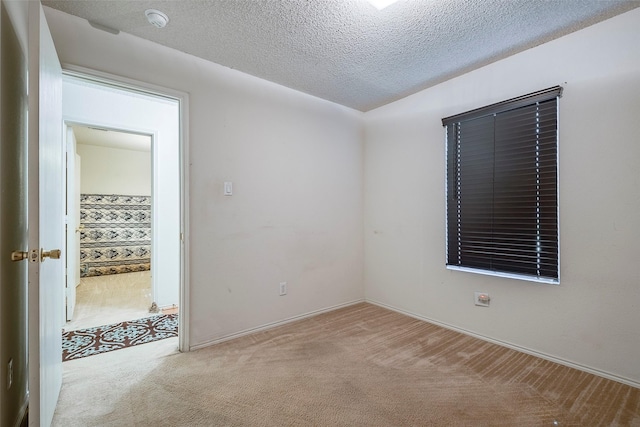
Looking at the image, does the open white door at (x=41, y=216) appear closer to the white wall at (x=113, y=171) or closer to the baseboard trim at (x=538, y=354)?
the baseboard trim at (x=538, y=354)

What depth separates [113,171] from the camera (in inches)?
238

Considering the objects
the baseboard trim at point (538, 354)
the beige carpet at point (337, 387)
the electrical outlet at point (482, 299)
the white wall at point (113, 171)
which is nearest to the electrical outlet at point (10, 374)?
the beige carpet at point (337, 387)

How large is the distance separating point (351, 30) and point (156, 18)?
4.36 feet

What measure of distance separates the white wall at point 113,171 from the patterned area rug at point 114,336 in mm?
4111

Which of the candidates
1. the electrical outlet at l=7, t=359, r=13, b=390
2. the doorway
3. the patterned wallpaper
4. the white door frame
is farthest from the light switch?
the patterned wallpaper

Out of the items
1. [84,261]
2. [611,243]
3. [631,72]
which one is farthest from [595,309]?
[84,261]

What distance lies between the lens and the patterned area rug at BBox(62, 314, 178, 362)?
7.87ft

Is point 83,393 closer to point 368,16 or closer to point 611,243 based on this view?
point 368,16

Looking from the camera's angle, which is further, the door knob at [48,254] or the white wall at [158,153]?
the white wall at [158,153]

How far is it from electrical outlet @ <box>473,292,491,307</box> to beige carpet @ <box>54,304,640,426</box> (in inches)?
13.0

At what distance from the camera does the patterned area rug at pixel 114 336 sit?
2.40 m

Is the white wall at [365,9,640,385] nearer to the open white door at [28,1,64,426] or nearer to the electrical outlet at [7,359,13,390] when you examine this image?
the open white door at [28,1,64,426]

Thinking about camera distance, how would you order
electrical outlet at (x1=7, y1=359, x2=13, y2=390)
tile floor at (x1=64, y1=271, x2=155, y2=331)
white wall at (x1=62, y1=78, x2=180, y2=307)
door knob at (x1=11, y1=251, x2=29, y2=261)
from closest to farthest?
door knob at (x1=11, y1=251, x2=29, y2=261) < electrical outlet at (x1=7, y1=359, x2=13, y2=390) < tile floor at (x1=64, y1=271, x2=155, y2=331) < white wall at (x1=62, y1=78, x2=180, y2=307)

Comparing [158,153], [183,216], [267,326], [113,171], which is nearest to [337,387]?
[267,326]
